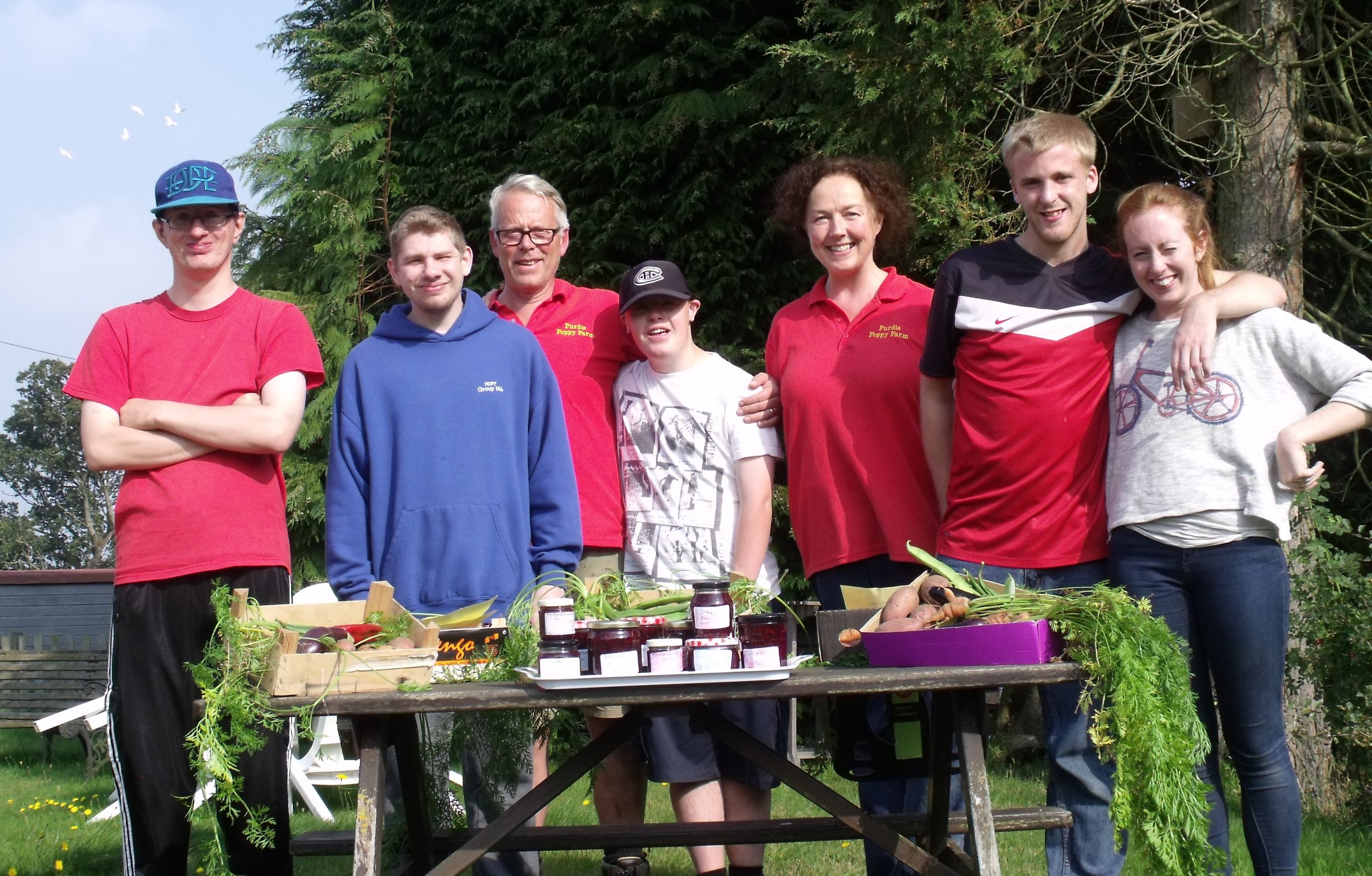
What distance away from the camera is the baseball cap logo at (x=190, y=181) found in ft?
11.0

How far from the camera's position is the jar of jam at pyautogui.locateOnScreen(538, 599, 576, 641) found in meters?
2.44

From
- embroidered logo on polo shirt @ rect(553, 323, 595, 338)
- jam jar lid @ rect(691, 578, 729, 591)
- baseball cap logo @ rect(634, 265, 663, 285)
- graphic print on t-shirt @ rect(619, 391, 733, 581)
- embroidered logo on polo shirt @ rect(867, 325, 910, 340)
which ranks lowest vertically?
jam jar lid @ rect(691, 578, 729, 591)

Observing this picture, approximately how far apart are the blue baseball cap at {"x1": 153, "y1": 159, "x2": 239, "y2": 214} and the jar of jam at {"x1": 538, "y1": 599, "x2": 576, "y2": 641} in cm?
162

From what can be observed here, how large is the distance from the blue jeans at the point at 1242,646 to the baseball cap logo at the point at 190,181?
8.30 feet

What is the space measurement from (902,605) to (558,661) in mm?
774

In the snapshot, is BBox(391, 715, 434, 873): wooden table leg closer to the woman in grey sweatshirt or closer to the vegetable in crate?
the vegetable in crate

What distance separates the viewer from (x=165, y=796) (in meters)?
3.23

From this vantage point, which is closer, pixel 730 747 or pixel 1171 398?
pixel 730 747

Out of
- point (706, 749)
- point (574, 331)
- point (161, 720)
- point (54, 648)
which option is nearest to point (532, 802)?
point (706, 749)

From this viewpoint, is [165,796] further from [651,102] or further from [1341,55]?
[1341,55]

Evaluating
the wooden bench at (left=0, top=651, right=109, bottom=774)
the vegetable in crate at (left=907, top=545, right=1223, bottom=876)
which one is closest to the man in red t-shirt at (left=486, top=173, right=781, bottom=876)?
the vegetable in crate at (left=907, top=545, right=1223, bottom=876)

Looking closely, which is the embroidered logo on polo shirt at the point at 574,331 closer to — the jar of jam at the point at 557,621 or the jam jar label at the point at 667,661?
the jar of jam at the point at 557,621

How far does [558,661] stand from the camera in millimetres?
2371

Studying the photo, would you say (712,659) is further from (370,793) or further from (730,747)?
(370,793)
